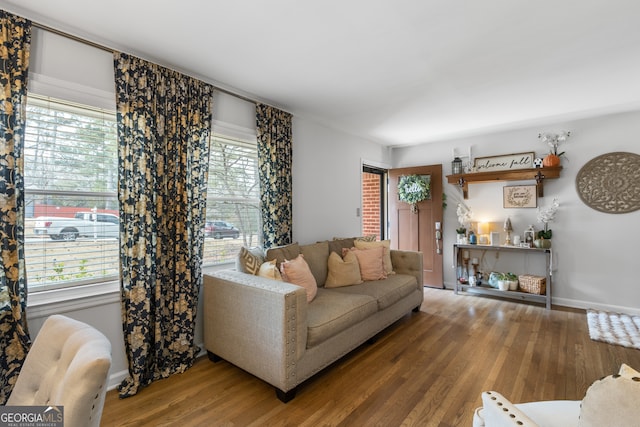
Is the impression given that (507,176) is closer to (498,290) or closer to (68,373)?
(498,290)

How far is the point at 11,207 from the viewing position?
5.63ft

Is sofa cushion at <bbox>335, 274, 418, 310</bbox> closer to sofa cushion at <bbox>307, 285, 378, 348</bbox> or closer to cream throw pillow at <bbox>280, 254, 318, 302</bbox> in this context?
sofa cushion at <bbox>307, 285, 378, 348</bbox>

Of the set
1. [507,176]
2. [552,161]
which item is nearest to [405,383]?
[507,176]

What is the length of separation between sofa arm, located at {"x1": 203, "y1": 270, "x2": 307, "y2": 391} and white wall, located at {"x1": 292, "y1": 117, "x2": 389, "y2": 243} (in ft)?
4.42

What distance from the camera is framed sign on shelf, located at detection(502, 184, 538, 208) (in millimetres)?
4145

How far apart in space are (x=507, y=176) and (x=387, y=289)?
2.60 metres

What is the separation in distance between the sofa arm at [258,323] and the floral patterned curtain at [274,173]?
848 mm

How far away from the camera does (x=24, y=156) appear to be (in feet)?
5.99

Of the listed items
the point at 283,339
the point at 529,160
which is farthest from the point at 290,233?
the point at 529,160

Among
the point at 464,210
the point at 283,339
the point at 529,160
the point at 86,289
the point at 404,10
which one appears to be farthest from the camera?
the point at 464,210

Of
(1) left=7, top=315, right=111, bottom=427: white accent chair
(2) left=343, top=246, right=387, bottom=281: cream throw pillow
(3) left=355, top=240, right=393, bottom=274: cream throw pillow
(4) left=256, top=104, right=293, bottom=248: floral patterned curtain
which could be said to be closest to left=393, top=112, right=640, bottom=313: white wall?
(3) left=355, top=240, right=393, bottom=274: cream throw pillow

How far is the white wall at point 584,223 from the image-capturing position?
361 centimetres

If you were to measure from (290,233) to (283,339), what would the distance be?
5.20 feet

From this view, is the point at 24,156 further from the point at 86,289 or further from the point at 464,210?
the point at 464,210
